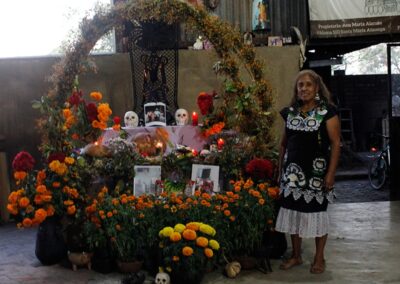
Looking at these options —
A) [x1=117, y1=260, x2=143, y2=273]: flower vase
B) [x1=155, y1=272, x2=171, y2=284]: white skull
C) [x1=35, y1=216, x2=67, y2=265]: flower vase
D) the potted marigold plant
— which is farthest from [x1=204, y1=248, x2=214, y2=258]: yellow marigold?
[x1=35, y1=216, x2=67, y2=265]: flower vase

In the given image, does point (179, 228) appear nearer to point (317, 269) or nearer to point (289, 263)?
point (289, 263)

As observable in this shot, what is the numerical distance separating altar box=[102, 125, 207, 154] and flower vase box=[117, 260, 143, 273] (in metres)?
1.67

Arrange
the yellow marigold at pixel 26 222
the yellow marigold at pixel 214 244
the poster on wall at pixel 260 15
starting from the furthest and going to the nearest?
the poster on wall at pixel 260 15 < the yellow marigold at pixel 26 222 < the yellow marigold at pixel 214 244

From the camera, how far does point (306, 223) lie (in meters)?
4.71

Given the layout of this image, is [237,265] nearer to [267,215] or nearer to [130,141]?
[267,215]

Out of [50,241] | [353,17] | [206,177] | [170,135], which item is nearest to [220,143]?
[206,177]

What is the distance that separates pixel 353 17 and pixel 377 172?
3546 millimetres

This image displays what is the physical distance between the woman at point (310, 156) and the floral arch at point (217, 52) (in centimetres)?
78

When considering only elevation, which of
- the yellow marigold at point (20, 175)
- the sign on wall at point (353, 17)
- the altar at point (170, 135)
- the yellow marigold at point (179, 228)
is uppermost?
the sign on wall at point (353, 17)

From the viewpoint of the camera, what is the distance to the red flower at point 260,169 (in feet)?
16.9

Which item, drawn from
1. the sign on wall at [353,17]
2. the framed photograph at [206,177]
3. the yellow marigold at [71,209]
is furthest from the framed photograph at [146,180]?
the sign on wall at [353,17]

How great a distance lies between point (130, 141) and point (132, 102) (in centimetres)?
243

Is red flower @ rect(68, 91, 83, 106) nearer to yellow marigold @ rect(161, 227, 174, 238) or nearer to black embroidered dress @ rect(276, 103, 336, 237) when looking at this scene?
yellow marigold @ rect(161, 227, 174, 238)

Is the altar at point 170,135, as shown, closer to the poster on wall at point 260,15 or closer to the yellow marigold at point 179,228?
the yellow marigold at point 179,228
